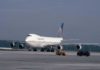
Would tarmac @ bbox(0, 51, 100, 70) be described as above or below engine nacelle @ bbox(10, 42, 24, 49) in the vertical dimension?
below

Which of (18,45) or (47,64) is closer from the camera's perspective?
(47,64)

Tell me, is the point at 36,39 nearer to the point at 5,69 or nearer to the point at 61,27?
the point at 61,27

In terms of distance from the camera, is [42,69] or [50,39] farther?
[50,39]

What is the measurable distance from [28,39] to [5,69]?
106 m

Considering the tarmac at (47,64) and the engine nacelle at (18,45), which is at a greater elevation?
the engine nacelle at (18,45)

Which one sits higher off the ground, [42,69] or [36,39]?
[36,39]

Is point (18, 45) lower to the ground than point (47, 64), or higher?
higher

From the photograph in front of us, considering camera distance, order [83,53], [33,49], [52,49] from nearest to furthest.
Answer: [83,53] → [52,49] → [33,49]

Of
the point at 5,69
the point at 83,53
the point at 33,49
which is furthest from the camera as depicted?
the point at 33,49

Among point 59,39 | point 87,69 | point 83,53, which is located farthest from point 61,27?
point 87,69

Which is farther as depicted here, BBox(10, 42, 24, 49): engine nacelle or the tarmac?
BBox(10, 42, 24, 49): engine nacelle

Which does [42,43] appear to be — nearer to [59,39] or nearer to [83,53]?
[59,39]

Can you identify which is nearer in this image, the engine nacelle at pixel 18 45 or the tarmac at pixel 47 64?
the tarmac at pixel 47 64

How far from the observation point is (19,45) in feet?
503
